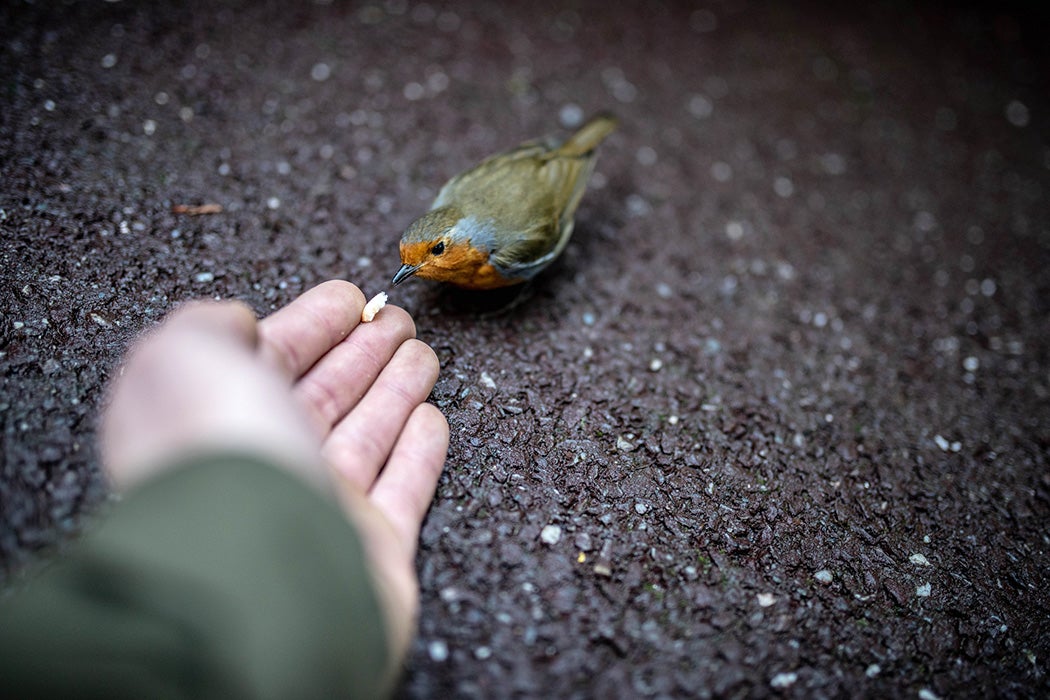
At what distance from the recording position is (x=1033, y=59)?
13.4ft

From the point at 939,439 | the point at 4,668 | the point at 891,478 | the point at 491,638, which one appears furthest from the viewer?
the point at 939,439

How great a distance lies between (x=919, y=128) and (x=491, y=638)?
360 centimetres

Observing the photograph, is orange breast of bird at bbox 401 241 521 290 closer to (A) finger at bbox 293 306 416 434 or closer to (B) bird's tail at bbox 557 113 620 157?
(A) finger at bbox 293 306 416 434

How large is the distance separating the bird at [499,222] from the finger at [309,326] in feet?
0.89

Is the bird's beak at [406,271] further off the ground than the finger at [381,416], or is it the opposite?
the bird's beak at [406,271]

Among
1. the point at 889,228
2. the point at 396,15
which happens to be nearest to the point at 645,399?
the point at 889,228

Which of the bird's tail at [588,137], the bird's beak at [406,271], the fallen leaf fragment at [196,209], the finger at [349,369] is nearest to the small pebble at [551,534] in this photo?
the finger at [349,369]

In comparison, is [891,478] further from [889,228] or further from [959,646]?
[889,228]

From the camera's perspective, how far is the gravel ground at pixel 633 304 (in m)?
1.79

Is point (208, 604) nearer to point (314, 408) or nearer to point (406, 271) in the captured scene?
point (314, 408)

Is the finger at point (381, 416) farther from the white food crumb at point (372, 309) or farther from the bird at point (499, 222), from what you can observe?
the bird at point (499, 222)

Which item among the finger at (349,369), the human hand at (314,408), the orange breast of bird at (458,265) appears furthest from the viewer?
the orange breast of bird at (458,265)

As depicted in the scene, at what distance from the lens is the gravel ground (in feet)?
5.89

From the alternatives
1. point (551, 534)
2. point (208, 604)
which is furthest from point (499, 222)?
point (208, 604)
